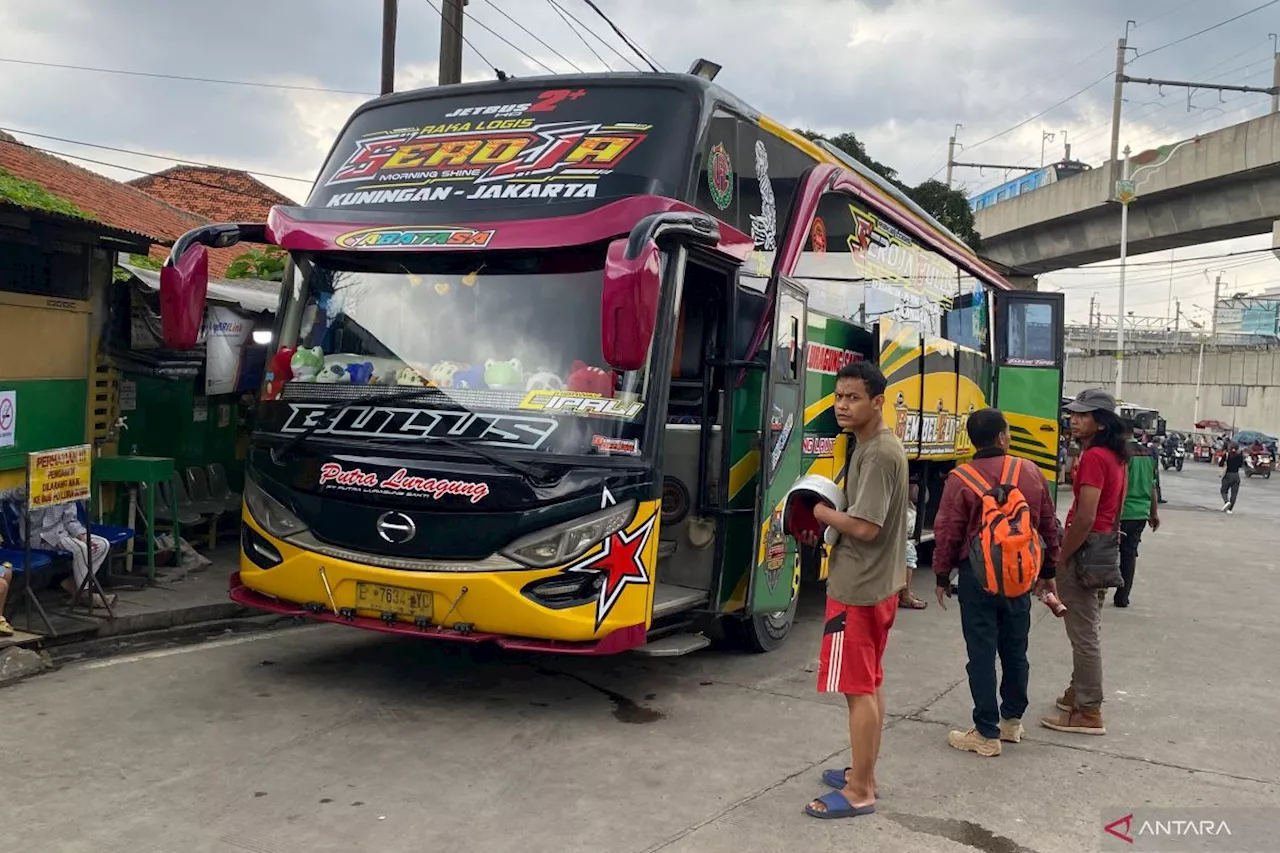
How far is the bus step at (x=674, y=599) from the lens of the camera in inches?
235

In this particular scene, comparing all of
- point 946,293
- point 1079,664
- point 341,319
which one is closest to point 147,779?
point 341,319

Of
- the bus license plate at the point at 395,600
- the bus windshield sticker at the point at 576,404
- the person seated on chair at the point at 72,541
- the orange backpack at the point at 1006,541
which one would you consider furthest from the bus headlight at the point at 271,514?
the orange backpack at the point at 1006,541

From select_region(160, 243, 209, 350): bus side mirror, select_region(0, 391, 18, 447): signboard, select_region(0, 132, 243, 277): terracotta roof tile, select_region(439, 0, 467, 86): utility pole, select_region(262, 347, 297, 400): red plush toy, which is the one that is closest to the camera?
select_region(160, 243, 209, 350): bus side mirror

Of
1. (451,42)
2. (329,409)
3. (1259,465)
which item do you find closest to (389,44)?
(451,42)

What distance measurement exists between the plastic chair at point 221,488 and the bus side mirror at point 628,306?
6.61 metres

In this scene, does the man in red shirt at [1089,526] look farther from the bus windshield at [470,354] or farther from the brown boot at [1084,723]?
the bus windshield at [470,354]

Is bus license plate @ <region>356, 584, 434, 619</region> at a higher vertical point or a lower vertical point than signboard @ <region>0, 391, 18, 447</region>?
lower

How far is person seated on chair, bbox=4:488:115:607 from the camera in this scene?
7.27m

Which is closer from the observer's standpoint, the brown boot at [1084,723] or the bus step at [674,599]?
the brown boot at [1084,723]

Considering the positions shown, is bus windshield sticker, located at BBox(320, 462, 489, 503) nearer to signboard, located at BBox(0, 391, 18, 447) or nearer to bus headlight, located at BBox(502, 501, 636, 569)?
bus headlight, located at BBox(502, 501, 636, 569)

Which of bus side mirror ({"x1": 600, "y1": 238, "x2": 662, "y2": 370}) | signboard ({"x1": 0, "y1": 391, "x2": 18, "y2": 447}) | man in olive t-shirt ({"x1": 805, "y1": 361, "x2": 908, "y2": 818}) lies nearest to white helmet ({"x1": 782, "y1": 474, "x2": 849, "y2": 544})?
man in olive t-shirt ({"x1": 805, "y1": 361, "x2": 908, "y2": 818})

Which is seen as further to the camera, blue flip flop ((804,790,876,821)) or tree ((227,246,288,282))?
tree ((227,246,288,282))

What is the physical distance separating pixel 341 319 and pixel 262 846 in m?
2.98

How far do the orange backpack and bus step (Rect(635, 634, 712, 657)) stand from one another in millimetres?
1638
